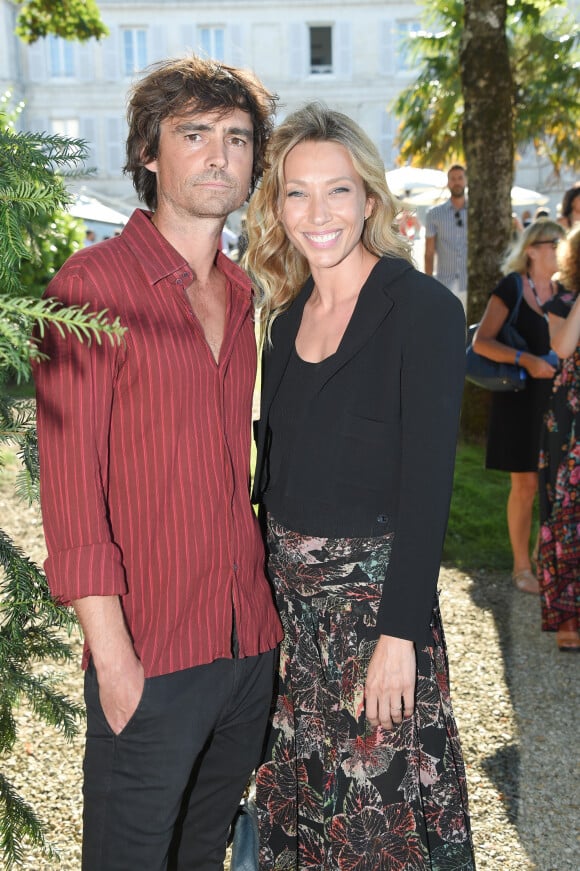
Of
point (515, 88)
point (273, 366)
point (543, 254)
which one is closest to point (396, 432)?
point (273, 366)

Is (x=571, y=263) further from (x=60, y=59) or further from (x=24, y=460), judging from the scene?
(x=60, y=59)

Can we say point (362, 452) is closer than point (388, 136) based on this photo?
Yes

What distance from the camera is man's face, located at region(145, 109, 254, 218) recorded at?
2.05m

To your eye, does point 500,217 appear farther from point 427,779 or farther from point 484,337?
point 427,779

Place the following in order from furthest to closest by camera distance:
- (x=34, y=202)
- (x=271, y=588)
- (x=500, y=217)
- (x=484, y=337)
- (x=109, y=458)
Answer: (x=500, y=217), (x=484, y=337), (x=271, y=588), (x=109, y=458), (x=34, y=202)

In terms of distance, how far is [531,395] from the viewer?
205 inches

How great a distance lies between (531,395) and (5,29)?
33.4 meters

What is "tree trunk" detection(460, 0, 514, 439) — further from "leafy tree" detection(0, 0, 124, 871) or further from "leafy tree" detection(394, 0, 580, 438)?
"leafy tree" detection(0, 0, 124, 871)

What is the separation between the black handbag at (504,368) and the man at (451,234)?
5.06 meters

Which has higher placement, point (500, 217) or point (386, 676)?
point (500, 217)

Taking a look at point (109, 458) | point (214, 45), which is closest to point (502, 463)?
point (109, 458)

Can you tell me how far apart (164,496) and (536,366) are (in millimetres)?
3468

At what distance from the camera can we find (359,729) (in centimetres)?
211

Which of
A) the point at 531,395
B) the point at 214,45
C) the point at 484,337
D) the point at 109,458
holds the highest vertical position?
the point at 214,45
